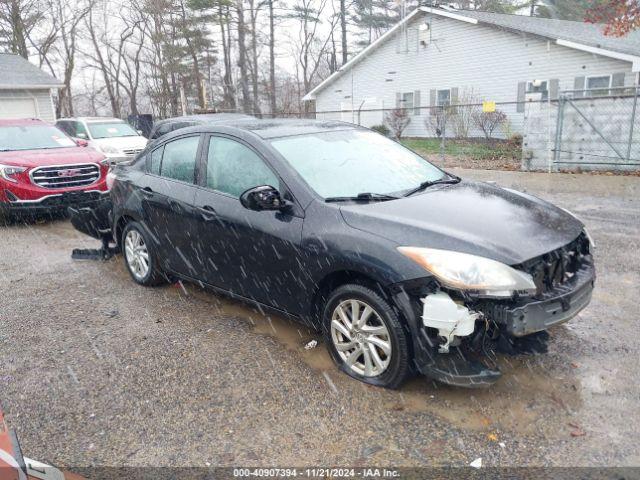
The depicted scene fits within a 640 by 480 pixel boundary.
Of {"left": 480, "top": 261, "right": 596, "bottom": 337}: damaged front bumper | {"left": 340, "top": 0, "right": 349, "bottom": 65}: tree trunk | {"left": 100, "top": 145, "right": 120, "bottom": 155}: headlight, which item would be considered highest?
{"left": 340, "top": 0, "right": 349, "bottom": 65}: tree trunk

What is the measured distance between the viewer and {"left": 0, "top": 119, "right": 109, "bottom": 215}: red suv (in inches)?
316

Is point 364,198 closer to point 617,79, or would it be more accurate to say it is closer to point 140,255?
point 140,255

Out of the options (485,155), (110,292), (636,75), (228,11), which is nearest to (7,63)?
(228,11)

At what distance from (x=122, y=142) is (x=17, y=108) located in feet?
40.1

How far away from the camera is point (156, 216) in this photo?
190 inches

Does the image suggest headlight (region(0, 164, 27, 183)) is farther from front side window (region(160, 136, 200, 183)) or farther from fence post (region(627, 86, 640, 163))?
fence post (region(627, 86, 640, 163))

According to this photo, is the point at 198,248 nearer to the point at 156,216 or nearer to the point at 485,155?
the point at 156,216

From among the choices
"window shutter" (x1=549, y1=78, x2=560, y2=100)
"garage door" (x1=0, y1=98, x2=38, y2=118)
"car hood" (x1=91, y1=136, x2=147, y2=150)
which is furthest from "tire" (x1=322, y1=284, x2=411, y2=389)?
"garage door" (x1=0, y1=98, x2=38, y2=118)

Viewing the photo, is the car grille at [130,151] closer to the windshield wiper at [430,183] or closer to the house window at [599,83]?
the windshield wiper at [430,183]

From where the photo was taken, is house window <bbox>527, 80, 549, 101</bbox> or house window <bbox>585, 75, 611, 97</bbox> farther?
house window <bbox>527, 80, 549, 101</bbox>

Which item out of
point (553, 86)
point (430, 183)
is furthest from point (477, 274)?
point (553, 86)

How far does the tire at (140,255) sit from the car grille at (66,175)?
3688 millimetres

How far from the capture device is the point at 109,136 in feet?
48.8

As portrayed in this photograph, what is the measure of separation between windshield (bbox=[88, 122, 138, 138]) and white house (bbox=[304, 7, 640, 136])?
6.52m
